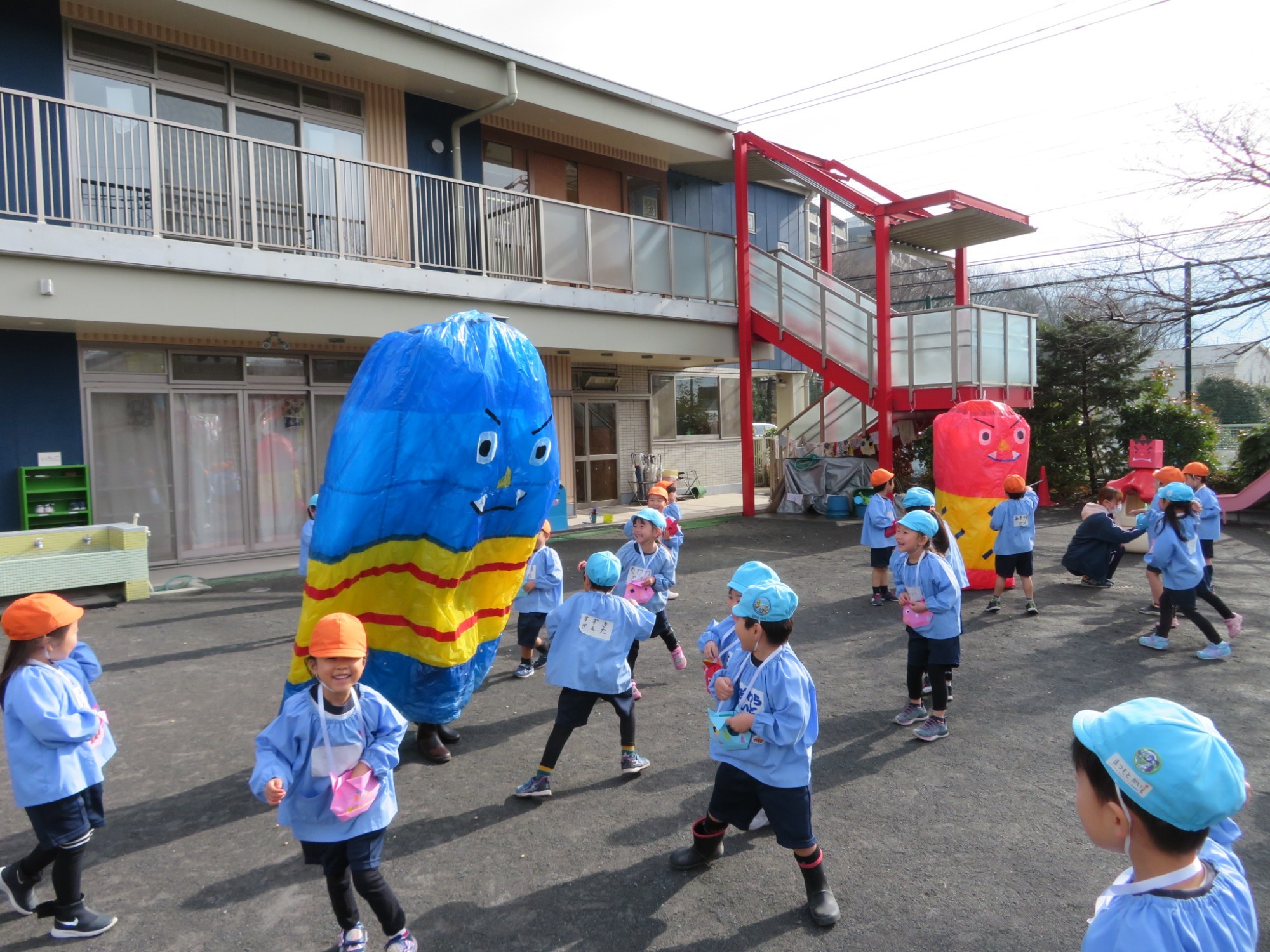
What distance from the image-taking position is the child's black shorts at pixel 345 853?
307cm

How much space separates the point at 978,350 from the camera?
44.7ft

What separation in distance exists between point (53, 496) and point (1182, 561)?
40.4 ft

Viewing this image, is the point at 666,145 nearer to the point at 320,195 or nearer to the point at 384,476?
the point at 320,195

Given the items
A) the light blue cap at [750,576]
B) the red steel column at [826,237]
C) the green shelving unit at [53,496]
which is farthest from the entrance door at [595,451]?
the light blue cap at [750,576]

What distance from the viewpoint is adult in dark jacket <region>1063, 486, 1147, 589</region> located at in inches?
372

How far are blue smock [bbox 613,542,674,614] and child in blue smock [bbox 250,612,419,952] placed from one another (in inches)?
133

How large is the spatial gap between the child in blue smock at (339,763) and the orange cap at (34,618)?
1181 mm

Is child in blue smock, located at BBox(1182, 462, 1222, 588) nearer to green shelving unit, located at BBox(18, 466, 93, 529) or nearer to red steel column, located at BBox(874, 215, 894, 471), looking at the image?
red steel column, located at BBox(874, 215, 894, 471)

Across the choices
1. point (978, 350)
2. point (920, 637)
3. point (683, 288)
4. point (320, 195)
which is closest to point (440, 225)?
point (320, 195)

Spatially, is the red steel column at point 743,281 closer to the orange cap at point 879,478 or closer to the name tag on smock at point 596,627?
the orange cap at point 879,478

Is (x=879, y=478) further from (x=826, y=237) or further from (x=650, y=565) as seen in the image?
(x=826, y=237)

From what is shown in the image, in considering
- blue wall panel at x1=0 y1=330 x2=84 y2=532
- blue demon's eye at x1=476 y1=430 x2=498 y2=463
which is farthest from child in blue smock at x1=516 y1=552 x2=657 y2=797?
blue wall panel at x1=0 y1=330 x2=84 y2=532

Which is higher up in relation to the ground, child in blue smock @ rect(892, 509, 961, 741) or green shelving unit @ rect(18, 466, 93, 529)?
green shelving unit @ rect(18, 466, 93, 529)

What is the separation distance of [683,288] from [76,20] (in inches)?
378
